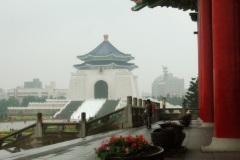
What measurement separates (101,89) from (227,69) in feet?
251

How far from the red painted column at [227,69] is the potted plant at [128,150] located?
3.24m

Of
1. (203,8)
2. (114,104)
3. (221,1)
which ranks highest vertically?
(203,8)

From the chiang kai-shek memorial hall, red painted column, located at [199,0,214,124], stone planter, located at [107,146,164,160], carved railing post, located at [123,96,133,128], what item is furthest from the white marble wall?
stone planter, located at [107,146,164,160]

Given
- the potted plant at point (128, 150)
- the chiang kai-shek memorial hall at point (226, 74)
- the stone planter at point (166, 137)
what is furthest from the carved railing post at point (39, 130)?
the potted plant at point (128, 150)

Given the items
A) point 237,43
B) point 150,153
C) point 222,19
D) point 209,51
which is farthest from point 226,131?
point 209,51

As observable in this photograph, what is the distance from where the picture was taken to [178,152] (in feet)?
25.6

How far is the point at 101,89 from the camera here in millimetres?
83750

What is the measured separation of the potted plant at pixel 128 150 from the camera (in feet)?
14.2

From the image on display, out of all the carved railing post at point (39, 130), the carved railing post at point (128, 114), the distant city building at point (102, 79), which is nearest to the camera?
the carved railing post at point (39, 130)

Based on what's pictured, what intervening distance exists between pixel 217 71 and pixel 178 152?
1.95 metres

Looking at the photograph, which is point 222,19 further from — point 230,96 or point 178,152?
point 178,152

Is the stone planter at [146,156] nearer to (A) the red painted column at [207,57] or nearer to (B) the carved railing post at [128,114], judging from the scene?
(A) the red painted column at [207,57]

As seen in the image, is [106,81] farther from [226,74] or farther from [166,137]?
[166,137]

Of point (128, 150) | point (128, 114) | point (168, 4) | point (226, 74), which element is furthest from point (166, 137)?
point (168, 4)
